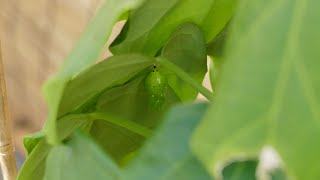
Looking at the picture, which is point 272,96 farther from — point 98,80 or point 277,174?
point 98,80

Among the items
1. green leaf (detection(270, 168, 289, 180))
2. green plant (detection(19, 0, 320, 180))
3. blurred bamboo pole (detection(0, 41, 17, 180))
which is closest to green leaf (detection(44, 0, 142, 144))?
green plant (detection(19, 0, 320, 180))

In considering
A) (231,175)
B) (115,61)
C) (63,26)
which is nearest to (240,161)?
(231,175)

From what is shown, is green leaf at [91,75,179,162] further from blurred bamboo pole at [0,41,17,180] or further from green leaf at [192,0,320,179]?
green leaf at [192,0,320,179]

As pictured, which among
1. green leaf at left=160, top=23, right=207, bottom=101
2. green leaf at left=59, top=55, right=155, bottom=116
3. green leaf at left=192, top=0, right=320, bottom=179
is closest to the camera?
green leaf at left=192, top=0, right=320, bottom=179

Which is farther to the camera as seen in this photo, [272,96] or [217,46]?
[217,46]

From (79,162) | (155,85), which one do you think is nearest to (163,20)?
(155,85)

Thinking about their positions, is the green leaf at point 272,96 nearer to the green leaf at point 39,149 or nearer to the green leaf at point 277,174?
the green leaf at point 277,174

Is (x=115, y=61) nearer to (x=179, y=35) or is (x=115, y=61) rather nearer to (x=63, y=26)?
(x=179, y=35)
